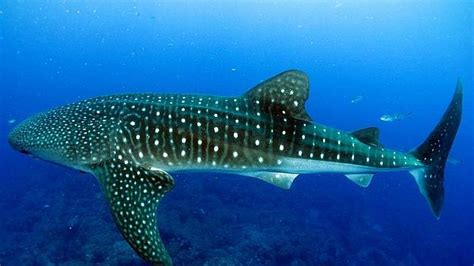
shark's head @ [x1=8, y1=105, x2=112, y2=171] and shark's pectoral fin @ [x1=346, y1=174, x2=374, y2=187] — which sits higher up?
shark's head @ [x1=8, y1=105, x2=112, y2=171]

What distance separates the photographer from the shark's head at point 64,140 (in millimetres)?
5371

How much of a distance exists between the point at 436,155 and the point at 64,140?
5964mm

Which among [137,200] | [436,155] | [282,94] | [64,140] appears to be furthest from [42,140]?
[436,155]

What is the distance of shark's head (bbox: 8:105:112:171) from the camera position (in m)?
5.37

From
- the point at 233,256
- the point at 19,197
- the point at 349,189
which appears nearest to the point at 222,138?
the point at 233,256

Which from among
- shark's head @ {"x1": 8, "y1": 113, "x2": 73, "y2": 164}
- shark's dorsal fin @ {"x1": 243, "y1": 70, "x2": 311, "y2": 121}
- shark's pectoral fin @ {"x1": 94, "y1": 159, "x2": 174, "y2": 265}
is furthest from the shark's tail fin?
shark's head @ {"x1": 8, "y1": 113, "x2": 73, "y2": 164}

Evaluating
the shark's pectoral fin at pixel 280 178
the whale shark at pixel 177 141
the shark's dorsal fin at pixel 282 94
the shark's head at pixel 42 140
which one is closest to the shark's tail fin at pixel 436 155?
the whale shark at pixel 177 141

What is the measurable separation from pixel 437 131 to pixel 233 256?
1033 centimetres

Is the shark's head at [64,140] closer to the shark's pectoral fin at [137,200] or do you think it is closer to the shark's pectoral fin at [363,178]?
the shark's pectoral fin at [137,200]

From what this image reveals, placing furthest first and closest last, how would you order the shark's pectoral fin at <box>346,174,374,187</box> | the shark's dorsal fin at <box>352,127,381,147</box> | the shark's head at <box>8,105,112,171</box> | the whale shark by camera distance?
the shark's pectoral fin at <box>346,174,374,187</box> → the shark's dorsal fin at <box>352,127,381,147</box> → the shark's head at <box>8,105,112,171</box> → the whale shark

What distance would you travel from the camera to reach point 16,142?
18.8 ft

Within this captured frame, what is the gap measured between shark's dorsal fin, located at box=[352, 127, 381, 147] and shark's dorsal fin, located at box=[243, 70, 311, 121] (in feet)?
3.81

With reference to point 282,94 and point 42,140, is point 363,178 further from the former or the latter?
point 42,140

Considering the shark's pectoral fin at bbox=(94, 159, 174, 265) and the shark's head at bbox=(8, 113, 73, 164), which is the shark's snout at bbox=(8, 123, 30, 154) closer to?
the shark's head at bbox=(8, 113, 73, 164)
